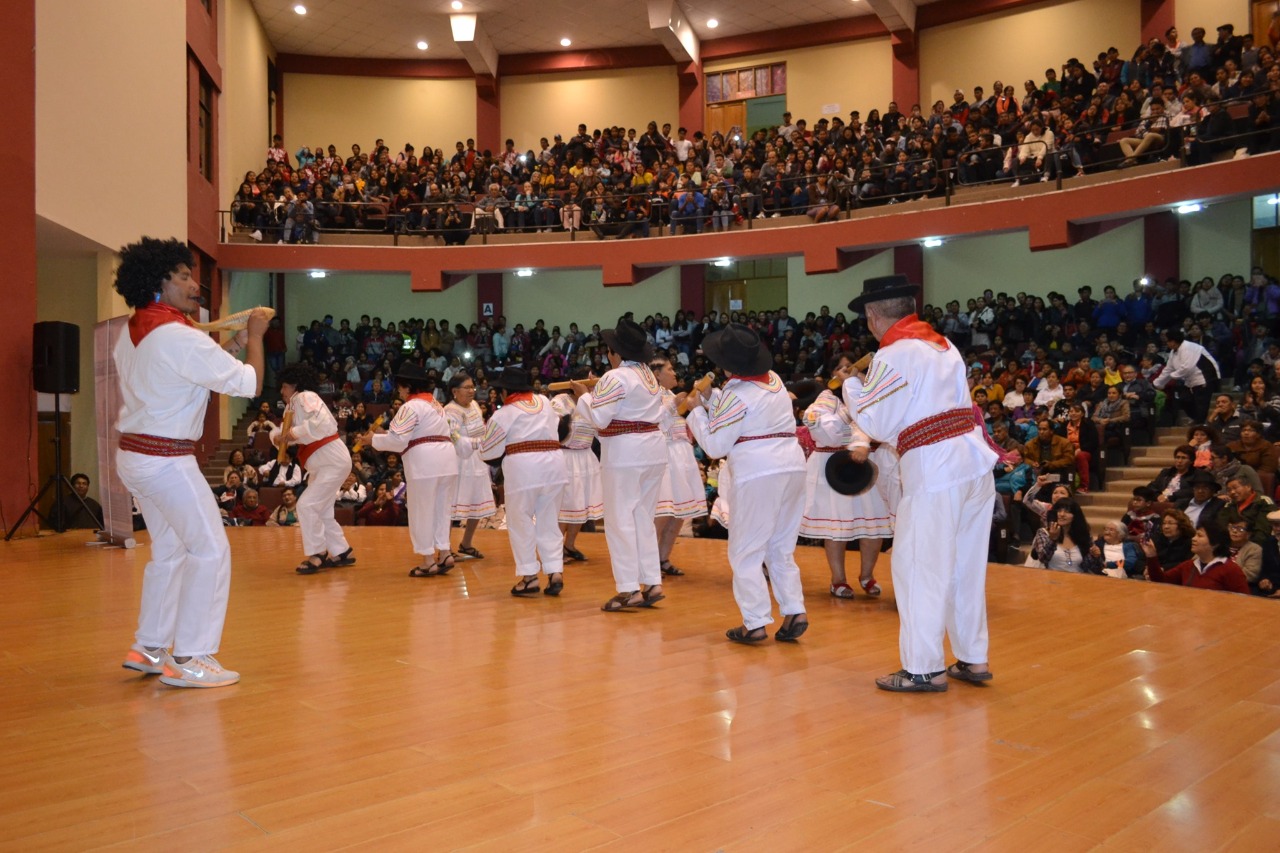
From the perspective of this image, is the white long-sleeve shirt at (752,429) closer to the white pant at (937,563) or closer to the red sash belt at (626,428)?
the red sash belt at (626,428)

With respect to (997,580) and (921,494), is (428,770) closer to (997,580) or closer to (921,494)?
(921,494)

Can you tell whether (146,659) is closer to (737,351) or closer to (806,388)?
(737,351)

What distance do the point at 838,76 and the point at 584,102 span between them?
6130 mm

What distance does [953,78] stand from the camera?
21391 millimetres

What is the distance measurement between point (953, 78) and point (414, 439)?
17.3 meters

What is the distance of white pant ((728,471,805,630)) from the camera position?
5504mm

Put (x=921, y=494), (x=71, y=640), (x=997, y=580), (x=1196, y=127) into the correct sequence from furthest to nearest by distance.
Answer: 1. (x=1196, y=127)
2. (x=997, y=580)
3. (x=71, y=640)
4. (x=921, y=494)

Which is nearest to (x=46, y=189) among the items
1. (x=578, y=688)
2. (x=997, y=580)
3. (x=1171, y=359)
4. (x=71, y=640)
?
(x=71, y=640)

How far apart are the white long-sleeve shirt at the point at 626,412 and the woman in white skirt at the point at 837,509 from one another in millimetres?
1076

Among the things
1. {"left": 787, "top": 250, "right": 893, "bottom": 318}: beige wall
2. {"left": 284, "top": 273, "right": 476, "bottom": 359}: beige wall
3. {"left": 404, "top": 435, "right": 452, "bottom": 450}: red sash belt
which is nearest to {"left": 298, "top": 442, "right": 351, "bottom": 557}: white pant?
{"left": 404, "top": 435, "right": 452, "bottom": 450}: red sash belt

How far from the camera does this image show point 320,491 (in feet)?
27.7

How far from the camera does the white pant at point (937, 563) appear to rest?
14.5 ft

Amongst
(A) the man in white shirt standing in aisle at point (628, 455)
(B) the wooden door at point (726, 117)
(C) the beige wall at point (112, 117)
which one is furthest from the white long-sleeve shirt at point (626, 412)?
(B) the wooden door at point (726, 117)

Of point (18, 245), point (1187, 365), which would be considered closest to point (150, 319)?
point (18, 245)
